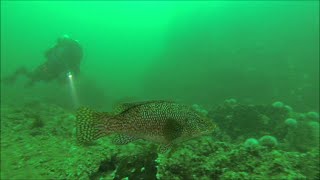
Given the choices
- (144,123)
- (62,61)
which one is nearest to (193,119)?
(144,123)

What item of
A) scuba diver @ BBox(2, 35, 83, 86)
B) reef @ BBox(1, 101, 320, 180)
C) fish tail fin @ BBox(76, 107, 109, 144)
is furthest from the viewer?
scuba diver @ BBox(2, 35, 83, 86)

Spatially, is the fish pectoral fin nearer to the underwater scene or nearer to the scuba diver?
the underwater scene

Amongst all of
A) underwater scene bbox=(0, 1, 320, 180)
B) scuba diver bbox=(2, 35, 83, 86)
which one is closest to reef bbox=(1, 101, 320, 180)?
underwater scene bbox=(0, 1, 320, 180)

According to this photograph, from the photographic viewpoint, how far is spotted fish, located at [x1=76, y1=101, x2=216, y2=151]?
3330 millimetres

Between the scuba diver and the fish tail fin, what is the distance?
14.3 metres

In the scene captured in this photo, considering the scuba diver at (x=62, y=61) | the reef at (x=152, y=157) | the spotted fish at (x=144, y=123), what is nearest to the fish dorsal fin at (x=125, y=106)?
the spotted fish at (x=144, y=123)

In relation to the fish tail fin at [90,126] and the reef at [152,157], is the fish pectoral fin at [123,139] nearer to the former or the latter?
the fish tail fin at [90,126]

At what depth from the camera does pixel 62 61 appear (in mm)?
17109

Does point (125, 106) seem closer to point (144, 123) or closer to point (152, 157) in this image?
point (144, 123)

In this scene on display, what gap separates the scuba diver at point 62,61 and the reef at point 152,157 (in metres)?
8.55

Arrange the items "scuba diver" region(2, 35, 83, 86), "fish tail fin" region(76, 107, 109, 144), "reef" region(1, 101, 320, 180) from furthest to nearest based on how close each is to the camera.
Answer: "scuba diver" region(2, 35, 83, 86), "reef" region(1, 101, 320, 180), "fish tail fin" region(76, 107, 109, 144)

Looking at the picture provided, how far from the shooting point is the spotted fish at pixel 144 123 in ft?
10.9

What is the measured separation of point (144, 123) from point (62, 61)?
14680mm

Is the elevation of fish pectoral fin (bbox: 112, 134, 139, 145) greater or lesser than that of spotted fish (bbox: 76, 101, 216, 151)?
lesser
